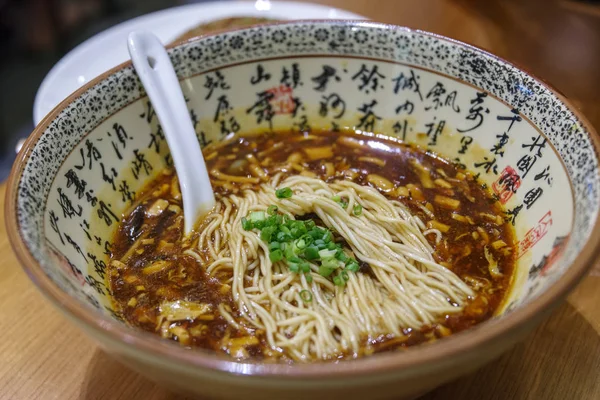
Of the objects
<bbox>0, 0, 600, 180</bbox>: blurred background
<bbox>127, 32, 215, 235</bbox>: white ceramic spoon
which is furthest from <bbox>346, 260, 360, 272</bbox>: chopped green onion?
Result: <bbox>0, 0, 600, 180</bbox>: blurred background

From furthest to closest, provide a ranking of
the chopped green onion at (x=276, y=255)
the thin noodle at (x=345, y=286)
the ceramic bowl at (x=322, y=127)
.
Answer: the chopped green onion at (x=276, y=255) < the thin noodle at (x=345, y=286) < the ceramic bowl at (x=322, y=127)

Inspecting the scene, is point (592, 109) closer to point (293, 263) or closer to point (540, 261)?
point (540, 261)

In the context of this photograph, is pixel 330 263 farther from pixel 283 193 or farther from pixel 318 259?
pixel 283 193

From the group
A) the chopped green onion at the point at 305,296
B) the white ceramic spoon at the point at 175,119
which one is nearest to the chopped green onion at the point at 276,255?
the chopped green onion at the point at 305,296

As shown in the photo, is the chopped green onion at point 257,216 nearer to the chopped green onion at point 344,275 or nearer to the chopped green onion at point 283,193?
the chopped green onion at point 283,193

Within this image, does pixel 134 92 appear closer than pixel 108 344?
No

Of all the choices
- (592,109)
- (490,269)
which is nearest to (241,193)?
(490,269)
